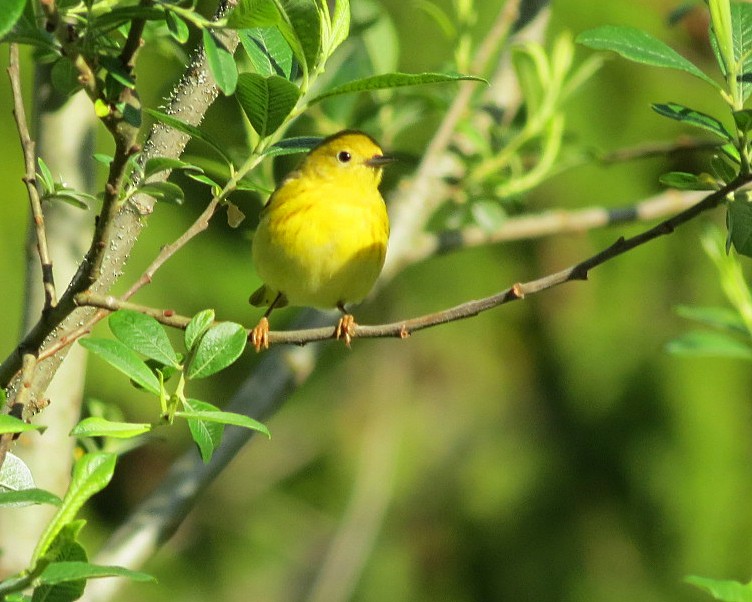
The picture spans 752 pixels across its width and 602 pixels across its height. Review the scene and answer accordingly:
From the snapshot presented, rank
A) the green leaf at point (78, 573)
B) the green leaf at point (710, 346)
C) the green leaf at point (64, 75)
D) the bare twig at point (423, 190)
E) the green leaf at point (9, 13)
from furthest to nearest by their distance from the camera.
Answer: the bare twig at point (423, 190) → the green leaf at point (710, 346) → the green leaf at point (64, 75) → the green leaf at point (78, 573) → the green leaf at point (9, 13)

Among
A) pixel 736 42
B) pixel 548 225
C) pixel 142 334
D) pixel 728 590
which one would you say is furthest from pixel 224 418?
pixel 548 225

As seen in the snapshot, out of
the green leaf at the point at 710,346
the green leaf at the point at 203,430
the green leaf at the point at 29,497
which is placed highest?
the green leaf at the point at 710,346

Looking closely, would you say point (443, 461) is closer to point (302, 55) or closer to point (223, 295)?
point (223, 295)

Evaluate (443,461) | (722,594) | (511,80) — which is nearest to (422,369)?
(443,461)

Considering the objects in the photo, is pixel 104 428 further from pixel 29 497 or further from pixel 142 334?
pixel 29 497

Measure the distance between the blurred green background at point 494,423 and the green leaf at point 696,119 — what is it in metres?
1.91

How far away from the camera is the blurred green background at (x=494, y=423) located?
13.4 ft

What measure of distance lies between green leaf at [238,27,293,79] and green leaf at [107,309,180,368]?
1.19 ft

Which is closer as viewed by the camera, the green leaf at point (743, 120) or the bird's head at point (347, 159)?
the green leaf at point (743, 120)

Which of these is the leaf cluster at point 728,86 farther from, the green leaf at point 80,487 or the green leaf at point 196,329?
the green leaf at point 80,487

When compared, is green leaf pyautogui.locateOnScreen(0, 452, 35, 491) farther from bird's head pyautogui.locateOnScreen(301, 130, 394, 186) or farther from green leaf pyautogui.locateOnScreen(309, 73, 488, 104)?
bird's head pyautogui.locateOnScreen(301, 130, 394, 186)

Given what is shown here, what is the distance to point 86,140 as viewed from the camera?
232cm

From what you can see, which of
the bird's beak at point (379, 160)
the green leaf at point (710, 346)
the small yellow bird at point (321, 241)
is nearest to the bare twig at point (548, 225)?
the small yellow bird at point (321, 241)

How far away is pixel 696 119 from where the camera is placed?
1.53 meters
